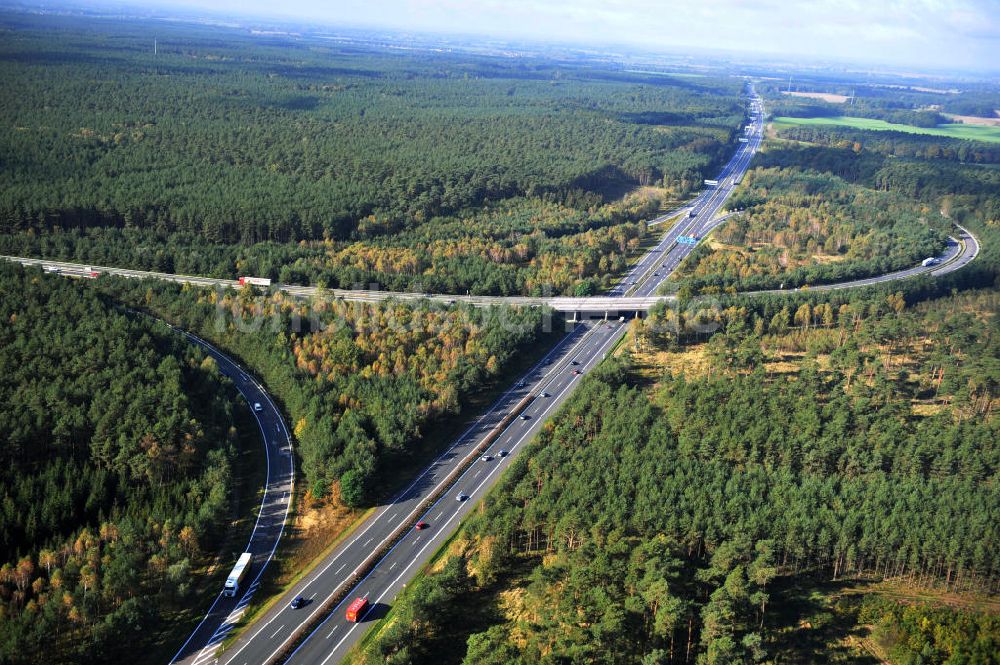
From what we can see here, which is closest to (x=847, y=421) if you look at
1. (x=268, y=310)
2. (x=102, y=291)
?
(x=268, y=310)

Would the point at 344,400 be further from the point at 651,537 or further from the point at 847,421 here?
the point at 847,421

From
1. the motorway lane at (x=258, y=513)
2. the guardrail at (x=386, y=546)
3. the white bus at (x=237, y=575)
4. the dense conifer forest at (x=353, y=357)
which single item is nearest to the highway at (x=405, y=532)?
the guardrail at (x=386, y=546)

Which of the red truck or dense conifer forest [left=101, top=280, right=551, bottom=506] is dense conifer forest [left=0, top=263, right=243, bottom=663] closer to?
dense conifer forest [left=101, top=280, right=551, bottom=506]

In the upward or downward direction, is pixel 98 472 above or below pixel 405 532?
above

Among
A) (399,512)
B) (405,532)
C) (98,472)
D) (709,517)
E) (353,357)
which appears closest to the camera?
(709,517)

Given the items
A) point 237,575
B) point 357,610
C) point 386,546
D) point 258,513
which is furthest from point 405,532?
point 237,575

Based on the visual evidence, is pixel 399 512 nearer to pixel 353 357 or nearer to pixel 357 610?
pixel 357 610
